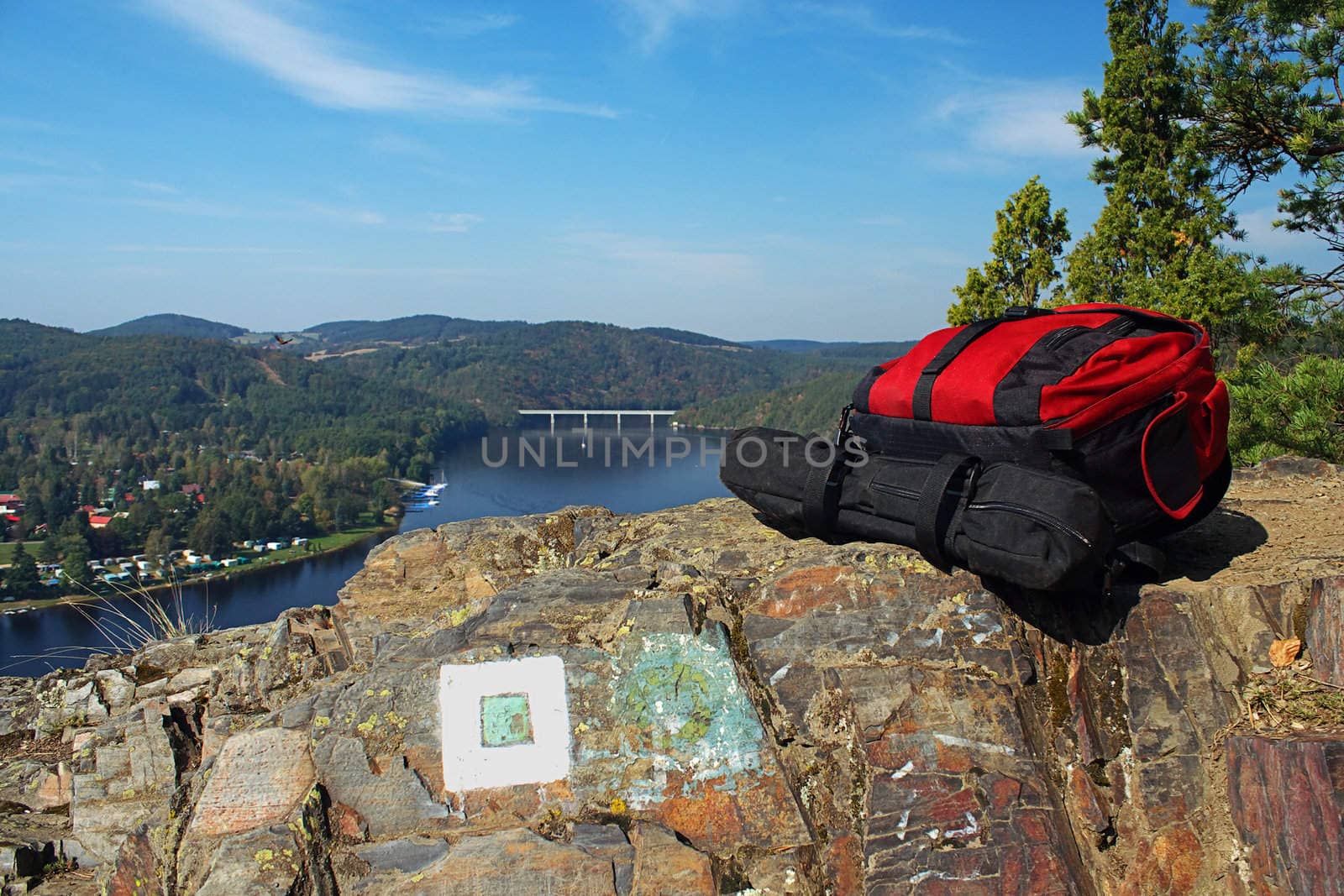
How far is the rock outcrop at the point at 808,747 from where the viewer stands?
2.99 m

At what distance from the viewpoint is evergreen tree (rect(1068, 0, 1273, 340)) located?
12047mm

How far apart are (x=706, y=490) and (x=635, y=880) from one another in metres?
39.0

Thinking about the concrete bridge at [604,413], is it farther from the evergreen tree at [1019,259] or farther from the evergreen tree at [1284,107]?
the evergreen tree at [1284,107]

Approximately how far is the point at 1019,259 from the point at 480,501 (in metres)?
45.9

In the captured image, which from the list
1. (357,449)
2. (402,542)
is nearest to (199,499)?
(357,449)

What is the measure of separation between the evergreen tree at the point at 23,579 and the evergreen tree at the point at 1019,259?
50122 mm

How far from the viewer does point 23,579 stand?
45594mm

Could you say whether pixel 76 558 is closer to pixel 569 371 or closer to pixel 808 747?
pixel 808 747

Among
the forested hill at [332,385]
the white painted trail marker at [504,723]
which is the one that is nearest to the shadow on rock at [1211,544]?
the white painted trail marker at [504,723]

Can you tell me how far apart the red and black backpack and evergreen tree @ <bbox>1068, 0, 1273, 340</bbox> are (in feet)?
29.3

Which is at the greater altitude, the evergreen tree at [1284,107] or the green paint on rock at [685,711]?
the evergreen tree at [1284,107]

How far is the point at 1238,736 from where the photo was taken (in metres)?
3.08

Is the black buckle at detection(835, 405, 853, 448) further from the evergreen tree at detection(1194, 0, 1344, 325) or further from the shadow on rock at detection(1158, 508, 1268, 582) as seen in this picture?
the evergreen tree at detection(1194, 0, 1344, 325)

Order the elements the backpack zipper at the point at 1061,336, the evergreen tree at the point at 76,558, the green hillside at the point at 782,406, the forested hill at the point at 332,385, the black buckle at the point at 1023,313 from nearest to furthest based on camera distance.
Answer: the backpack zipper at the point at 1061,336
the black buckle at the point at 1023,313
the evergreen tree at the point at 76,558
the green hillside at the point at 782,406
the forested hill at the point at 332,385
